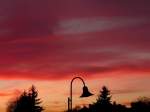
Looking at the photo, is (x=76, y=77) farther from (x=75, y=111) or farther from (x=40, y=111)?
(x=75, y=111)

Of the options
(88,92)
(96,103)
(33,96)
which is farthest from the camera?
(96,103)

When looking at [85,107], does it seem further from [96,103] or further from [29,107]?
[29,107]

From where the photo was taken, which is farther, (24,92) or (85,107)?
(85,107)

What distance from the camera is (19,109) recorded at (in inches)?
5428

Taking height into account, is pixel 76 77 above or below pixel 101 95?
below

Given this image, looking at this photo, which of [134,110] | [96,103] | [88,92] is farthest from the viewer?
[96,103]

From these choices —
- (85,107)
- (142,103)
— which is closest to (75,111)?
(85,107)

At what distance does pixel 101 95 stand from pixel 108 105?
5300 mm

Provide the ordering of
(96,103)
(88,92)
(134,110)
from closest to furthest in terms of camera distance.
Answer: (88,92), (134,110), (96,103)

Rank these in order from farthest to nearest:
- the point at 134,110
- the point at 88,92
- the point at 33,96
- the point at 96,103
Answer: the point at 96,103, the point at 33,96, the point at 134,110, the point at 88,92

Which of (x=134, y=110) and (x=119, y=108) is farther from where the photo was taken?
(x=119, y=108)

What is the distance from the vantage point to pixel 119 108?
150 metres

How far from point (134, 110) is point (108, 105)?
68.2 feet

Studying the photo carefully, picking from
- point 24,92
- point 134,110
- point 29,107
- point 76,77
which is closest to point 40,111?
point 29,107
